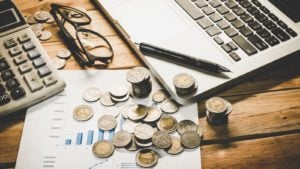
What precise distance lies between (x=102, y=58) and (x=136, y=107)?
161 mm

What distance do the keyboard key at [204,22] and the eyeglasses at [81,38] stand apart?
23 centimetres

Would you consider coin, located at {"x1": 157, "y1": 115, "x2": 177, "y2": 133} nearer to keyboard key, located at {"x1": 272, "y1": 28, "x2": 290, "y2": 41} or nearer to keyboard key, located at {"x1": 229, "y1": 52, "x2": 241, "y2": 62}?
A: keyboard key, located at {"x1": 229, "y1": 52, "x2": 241, "y2": 62}

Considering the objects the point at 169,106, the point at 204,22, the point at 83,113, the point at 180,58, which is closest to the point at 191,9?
the point at 204,22

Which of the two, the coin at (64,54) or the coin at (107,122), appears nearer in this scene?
the coin at (107,122)

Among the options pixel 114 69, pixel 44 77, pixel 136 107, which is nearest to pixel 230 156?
pixel 136 107

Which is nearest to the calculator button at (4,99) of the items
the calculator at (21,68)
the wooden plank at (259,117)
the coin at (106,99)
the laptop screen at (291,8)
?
the calculator at (21,68)

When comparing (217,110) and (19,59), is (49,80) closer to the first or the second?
(19,59)

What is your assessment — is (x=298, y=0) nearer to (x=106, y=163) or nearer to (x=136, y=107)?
(x=136, y=107)

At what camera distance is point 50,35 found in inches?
39.3

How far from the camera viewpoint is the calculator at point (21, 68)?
84 centimetres

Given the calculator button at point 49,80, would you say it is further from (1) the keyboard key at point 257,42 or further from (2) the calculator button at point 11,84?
(1) the keyboard key at point 257,42

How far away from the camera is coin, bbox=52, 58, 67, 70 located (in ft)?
3.05

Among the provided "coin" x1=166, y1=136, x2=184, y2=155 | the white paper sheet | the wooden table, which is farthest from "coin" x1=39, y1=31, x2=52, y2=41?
"coin" x1=166, y1=136, x2=184, y2=155

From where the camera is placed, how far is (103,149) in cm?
79
